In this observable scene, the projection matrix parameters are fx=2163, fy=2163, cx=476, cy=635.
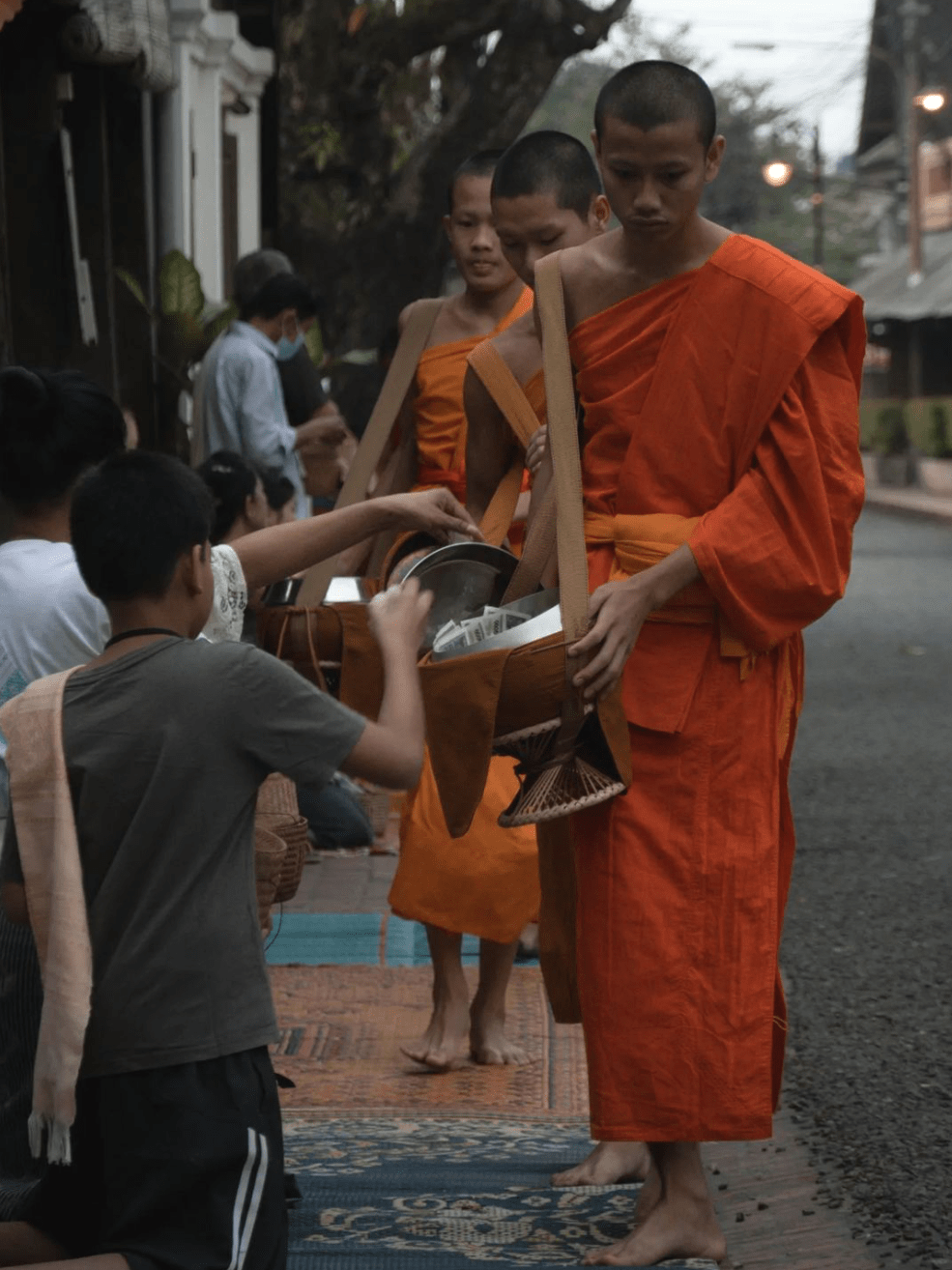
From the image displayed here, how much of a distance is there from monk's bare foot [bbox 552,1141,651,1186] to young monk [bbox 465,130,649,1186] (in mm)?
1281

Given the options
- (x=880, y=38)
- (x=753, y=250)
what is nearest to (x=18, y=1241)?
(x=753, y=250)

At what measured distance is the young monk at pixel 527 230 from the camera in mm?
4340

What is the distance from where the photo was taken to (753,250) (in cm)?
367

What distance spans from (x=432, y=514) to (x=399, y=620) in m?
0.75

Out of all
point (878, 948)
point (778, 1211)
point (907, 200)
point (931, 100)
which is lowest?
point (878, 948)

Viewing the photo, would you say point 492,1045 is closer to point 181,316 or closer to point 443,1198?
point 443,1198

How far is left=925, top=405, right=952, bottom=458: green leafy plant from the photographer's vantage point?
32.4m

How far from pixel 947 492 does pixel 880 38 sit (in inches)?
598

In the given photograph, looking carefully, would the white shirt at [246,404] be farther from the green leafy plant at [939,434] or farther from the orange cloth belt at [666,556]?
the green leafy plant at [939,434]

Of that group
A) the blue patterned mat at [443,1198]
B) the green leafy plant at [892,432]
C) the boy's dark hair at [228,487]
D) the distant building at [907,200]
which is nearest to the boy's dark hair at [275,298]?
the boy's dark hair at [228,487]

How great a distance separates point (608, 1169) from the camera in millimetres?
3957

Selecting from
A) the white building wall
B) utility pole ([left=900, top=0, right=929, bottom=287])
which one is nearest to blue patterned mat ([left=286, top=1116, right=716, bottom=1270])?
the white building wall

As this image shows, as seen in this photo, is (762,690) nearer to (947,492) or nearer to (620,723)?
(620,723)

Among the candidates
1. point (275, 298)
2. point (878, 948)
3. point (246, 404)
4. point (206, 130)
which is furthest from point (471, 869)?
point (206, 130)
